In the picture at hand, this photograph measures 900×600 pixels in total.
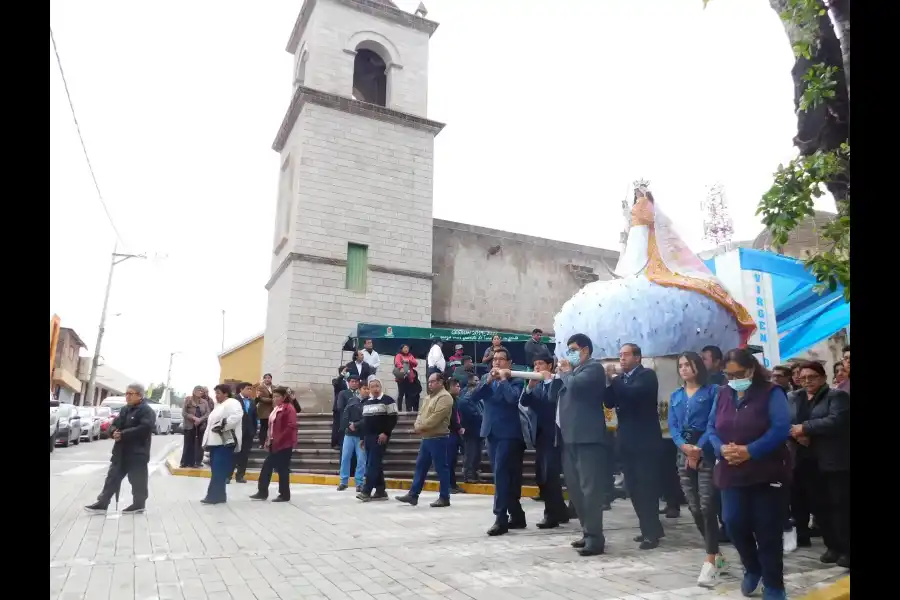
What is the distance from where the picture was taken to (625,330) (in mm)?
7098

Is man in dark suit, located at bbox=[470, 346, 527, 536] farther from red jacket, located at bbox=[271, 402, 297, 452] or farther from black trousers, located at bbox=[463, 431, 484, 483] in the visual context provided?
red jacket, located at bbox=[271, 402, 297, 452]

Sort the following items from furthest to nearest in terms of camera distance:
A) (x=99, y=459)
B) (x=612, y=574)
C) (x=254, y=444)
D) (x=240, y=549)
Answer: (x=99, y=459), (x=254, y=444), (x=240, y=549), (x=612, y=574)

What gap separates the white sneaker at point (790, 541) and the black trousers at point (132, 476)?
22.5ft

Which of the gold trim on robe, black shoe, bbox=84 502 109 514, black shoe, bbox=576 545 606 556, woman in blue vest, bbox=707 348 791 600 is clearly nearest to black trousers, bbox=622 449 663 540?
black shoe, bbox=576 545 606 556

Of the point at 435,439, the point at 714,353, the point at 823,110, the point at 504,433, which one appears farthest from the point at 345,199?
the point at 714,353

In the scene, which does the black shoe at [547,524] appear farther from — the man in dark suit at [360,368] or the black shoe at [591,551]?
the man in dark suit at [360,368]

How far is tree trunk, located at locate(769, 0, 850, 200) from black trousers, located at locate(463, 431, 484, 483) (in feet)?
19.2

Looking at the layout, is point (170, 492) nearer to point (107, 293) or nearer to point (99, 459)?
point (99, 459)

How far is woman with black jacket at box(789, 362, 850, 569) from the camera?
4.95 meters

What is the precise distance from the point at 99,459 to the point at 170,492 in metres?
7.17

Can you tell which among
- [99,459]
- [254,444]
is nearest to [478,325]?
[254,444]

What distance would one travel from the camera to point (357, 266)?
18453 mm

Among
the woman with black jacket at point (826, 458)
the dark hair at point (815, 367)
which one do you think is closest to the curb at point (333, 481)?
the woman with black jacket at point (826, 458)

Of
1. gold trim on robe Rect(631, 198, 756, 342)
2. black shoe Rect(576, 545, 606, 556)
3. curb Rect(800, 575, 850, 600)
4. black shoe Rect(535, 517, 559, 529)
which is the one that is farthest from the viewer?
gold trim on robe Rect(631, 198, 756, 342)
